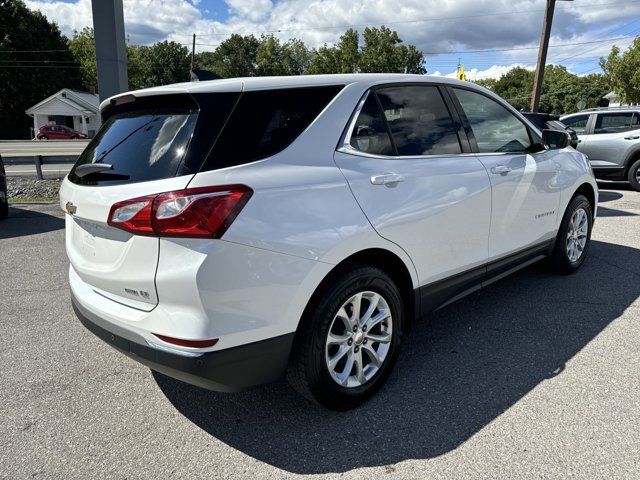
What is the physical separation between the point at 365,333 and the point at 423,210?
80 centimetres

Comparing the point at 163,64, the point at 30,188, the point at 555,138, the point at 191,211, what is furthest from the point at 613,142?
the point at 163,64

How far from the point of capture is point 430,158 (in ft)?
10.0

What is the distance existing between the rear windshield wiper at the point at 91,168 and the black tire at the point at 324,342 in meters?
1.24

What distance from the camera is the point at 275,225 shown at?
219 cm

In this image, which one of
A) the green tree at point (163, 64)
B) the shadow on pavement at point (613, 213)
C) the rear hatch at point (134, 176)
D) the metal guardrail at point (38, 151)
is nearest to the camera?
the rear hatch at point (134, 176)

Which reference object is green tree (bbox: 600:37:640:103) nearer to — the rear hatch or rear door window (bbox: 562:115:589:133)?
rear door window (bbox: 562:115:589:133)

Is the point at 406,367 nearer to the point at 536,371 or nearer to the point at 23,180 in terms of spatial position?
the point at 536,371

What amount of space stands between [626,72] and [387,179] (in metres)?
40.7

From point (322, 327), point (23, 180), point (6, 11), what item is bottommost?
point (23, 180)

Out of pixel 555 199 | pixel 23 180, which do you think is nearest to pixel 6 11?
pixel 23 180

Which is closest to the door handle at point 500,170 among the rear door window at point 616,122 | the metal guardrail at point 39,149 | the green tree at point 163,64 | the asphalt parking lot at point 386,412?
the asphalt parking lot at point 386,412

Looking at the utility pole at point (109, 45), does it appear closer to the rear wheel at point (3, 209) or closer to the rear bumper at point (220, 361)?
the rear wheel at point (3, 209)

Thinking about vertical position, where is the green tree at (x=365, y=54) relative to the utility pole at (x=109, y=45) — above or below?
above

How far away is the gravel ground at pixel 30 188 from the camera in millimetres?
10191
